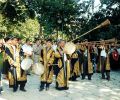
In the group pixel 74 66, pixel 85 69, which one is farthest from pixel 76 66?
pixel 85 69

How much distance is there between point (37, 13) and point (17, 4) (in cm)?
273

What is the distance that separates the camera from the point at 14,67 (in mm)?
11320

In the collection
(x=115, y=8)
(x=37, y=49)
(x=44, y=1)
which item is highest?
(x=44, y=1)

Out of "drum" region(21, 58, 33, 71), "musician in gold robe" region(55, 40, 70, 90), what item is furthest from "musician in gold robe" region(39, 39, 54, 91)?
"drum" region(21, 58, 33, 71)

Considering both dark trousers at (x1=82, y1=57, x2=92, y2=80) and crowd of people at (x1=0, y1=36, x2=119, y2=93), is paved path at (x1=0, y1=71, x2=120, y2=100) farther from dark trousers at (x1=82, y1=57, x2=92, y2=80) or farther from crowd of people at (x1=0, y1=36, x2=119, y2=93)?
dark trousers at (x1=82, y1=57, x2=92, y2=80)

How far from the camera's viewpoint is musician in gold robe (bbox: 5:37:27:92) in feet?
37.1

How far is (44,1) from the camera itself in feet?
105

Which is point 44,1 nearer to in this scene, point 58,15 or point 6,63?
point 58,15

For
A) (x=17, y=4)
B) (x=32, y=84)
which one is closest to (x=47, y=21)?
(x=17, y=4)

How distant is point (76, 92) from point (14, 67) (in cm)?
237

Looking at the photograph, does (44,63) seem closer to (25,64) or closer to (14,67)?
(25,64)

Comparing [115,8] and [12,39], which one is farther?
[115,8]

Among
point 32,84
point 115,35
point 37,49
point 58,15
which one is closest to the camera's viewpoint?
point 32,84

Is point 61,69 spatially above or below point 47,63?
below
